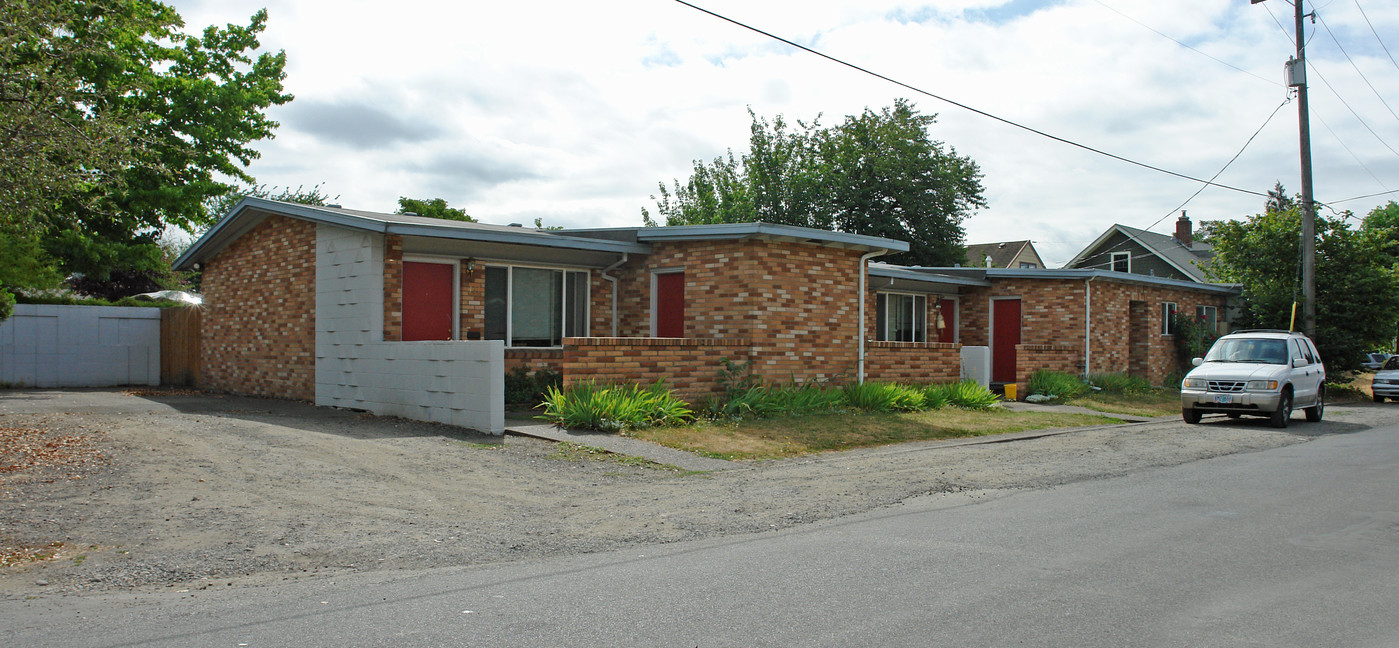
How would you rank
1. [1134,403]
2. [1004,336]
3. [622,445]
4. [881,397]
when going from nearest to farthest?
[622,445]
[881,397]
[1134,403]
[1004,336]

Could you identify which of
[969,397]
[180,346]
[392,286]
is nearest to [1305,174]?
[969,397]

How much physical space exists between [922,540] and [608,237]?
11.6 m

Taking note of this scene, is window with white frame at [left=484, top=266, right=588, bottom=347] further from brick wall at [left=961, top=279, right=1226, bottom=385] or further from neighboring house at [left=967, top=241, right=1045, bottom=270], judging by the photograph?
neighboring house at [left=967, top=241, right=1045, bottom=270]

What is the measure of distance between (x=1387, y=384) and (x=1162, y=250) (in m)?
18.8

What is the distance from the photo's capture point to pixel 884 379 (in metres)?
17.7

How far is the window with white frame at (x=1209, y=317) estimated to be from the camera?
28.5m

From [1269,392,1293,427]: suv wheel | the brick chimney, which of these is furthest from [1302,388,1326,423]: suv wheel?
the brick chimney

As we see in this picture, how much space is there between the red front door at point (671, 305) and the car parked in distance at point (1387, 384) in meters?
19.5

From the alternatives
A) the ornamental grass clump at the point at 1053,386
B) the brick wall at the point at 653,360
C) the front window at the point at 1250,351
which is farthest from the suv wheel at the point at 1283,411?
the brick wall at the point at 653,360

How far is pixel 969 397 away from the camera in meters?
18.0

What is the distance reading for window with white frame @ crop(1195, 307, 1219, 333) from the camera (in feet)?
93.4

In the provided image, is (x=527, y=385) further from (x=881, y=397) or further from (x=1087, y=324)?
(x=1087, y=324)

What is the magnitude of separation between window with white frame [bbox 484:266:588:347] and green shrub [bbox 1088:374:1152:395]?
13930mm

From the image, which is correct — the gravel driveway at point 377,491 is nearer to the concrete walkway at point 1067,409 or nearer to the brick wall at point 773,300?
the brick wall at point 773,300
